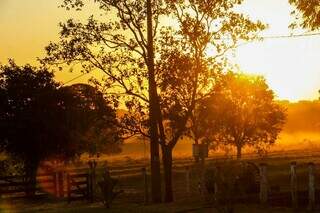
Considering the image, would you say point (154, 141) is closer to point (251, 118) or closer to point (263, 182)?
point (263, 182)

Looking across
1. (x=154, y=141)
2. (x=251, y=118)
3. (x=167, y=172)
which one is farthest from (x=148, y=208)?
(x=251, y=118)

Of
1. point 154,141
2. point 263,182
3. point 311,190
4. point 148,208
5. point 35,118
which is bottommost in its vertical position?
point 148,208

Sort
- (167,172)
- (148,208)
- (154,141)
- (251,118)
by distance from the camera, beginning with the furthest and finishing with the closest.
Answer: (251,118)
(167,172)
(154,141)
(148,208)

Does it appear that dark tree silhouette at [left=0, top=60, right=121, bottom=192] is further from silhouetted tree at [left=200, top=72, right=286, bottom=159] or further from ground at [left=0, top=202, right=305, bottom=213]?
silhouetted tree at [left=200, top=72, right=286, bottom=159]

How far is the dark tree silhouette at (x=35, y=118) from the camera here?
42.5m

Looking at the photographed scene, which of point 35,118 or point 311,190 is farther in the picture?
point 35,118

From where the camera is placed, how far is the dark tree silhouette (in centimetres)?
4250

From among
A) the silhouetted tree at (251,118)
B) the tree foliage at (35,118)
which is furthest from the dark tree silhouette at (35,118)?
the silhouetted tree at (251,118)

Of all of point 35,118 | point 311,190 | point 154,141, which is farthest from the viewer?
point 35,118

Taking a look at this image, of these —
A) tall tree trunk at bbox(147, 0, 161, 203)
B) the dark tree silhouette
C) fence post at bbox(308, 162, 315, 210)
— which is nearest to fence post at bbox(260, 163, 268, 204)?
fence post at bbox(308, 162, 315, 210)

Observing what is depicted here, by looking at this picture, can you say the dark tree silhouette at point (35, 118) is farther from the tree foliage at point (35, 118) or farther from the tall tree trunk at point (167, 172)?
the tall tree trunk at point (167, 172)

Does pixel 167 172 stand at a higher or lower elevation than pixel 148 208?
higher

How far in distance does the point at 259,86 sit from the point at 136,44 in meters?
50.4

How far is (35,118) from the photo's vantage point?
139 feet
